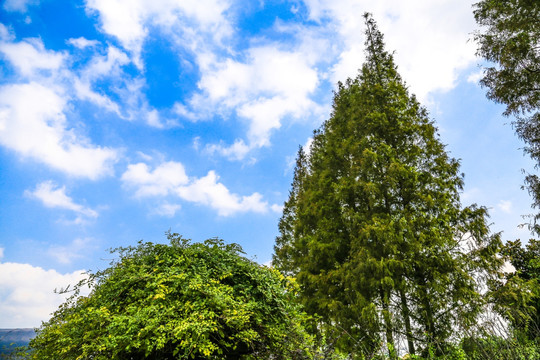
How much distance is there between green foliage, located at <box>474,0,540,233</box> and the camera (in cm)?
834

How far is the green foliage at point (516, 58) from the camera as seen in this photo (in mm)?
8336

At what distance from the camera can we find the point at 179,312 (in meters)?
3.20

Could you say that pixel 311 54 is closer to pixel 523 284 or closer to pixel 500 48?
pixel 500 48

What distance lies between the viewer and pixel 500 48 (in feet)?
28.9

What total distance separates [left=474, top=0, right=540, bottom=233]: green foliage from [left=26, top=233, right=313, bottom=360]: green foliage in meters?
8.83

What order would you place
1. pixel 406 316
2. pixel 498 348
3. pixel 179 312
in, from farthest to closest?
1. pixel 406 316
2. pixel 179 312
3. pixel 498 348

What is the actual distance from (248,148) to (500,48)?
348 inches

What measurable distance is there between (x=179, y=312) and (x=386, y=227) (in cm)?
694

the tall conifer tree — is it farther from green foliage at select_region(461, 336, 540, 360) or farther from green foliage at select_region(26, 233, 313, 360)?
green foliage at select_region(26, 233, 313, 360)

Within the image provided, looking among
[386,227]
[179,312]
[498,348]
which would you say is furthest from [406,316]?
[179,312]

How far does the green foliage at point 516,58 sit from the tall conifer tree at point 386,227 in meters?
1.97

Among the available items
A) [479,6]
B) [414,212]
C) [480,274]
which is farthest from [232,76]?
[480,274]

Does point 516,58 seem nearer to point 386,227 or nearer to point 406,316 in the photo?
point 386,227

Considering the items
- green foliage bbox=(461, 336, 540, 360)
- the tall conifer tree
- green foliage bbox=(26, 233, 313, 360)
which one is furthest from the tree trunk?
green foliage bbox=(26, 233, 313, 360)
